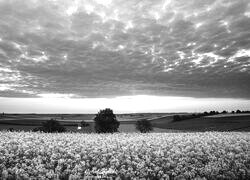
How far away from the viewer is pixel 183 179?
26.3ft

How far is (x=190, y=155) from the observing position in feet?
35.6

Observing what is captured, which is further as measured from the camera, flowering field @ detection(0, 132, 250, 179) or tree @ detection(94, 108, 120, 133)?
tree @ detection(94, 108, 120, 133)

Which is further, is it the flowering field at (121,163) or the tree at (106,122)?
the tree at (106,122)

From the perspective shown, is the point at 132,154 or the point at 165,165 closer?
the point at 165,165

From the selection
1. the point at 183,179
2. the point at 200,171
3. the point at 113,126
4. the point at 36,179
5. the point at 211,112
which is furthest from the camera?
the point at 211,112

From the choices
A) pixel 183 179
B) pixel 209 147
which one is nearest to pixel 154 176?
pixel 183 179

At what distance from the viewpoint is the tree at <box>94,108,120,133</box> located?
45.6 metres

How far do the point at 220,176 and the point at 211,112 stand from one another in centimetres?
10195

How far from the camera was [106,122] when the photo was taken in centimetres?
4578

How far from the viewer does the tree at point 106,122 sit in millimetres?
45625

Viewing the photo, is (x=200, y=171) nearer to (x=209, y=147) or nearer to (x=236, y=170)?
(x=236, y=170)

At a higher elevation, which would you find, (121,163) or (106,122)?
(106,122)

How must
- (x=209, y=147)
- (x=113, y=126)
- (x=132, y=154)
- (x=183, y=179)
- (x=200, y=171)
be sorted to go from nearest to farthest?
(x=183, y=179), (x=200, y=171), (x=132, y=154), (x=209, y=147), (x=113, y=126)

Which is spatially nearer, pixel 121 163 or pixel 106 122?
pixel 121 163
